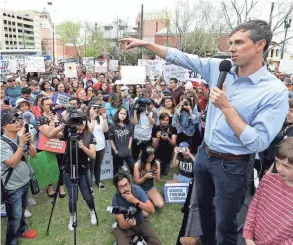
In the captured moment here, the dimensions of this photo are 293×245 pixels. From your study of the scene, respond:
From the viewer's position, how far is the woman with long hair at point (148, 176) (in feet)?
14.0

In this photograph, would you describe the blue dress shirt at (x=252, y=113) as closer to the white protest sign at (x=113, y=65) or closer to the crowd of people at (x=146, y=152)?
the crowd of people at (x=146, y=152)

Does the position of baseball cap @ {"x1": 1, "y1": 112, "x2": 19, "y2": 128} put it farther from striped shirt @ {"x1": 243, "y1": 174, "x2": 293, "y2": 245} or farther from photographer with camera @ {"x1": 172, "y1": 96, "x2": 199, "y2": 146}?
photographer with camera @ {"x1": 172, "y1": 96, "x2": 199, "y2": 146}

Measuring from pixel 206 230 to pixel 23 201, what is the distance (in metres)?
2.23

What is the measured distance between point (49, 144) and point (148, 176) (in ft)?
5.28

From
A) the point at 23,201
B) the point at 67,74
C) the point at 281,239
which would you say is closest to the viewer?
the point at 281,239

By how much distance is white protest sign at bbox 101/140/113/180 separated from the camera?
208 inches

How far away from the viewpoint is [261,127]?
1620mm

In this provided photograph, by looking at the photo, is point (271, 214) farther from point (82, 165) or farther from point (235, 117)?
point (82, 165)

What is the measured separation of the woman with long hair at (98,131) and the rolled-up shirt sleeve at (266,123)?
3.11 metres

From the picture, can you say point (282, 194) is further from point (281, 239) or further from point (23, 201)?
point (23, 201)

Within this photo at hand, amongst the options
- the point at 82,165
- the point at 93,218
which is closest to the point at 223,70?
the point at 82,165

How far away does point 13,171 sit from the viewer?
118 inches

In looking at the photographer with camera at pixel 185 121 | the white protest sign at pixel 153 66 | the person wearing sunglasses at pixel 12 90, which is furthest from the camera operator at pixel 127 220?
the white protest sign at pixel 153 66

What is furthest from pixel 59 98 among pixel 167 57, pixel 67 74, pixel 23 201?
pixel 67 74
